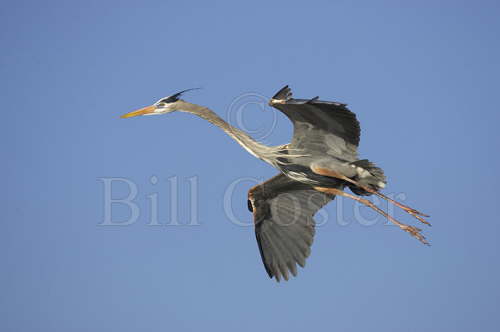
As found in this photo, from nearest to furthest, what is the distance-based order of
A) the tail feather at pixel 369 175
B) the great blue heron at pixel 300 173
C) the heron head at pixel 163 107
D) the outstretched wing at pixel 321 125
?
the outstretched wing at pixel 321 125 < the great blue heron at pixel 300 173 < the tail feather at pixel 369 175 < the heron head at pixel 163 107

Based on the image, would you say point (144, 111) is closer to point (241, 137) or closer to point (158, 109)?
point (158, 109)

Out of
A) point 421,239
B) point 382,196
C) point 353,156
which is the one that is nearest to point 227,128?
point 353,156

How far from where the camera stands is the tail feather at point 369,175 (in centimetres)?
920

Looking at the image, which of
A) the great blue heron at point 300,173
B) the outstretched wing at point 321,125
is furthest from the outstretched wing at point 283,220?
the outstretched wing at point 321,125

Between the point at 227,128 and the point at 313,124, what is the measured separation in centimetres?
141

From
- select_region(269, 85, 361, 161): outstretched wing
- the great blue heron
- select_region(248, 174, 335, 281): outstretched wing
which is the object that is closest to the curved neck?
the great blue heron

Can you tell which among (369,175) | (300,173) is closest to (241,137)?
(300,173)

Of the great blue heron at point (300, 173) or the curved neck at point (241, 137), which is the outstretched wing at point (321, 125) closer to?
the great blue heron at point (300, 173)

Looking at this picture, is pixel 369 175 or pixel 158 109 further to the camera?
pixel 158 109

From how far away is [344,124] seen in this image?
8656 millimetres

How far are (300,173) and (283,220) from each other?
1.63 m

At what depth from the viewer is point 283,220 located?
35.7ft

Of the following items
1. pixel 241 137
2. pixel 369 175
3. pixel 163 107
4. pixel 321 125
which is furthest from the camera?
pixel 163 107

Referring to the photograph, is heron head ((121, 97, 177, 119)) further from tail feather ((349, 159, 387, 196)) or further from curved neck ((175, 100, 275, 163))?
tail feather ((349, 159, 387, 196))
